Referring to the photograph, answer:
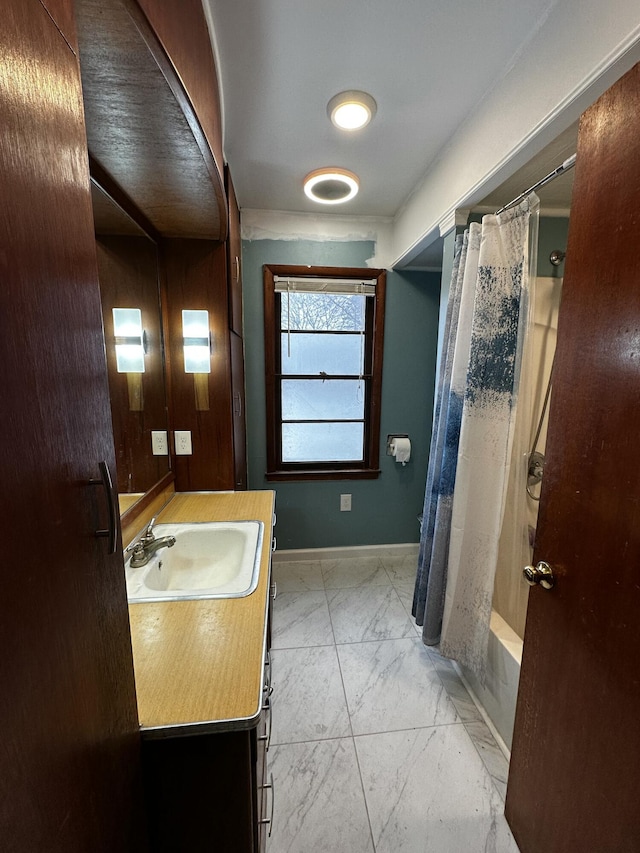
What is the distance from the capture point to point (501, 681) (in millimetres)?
1411

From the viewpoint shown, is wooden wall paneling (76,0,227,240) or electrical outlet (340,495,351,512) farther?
electrical outlet (340,495,351,512)

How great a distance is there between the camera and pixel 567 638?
87 cm

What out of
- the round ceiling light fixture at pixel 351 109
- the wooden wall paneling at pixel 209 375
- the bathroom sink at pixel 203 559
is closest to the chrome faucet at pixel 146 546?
the bathroom sink at pixel 203 559

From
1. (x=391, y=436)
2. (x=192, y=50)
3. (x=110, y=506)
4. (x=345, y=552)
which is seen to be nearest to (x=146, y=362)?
(x=192, y=50)

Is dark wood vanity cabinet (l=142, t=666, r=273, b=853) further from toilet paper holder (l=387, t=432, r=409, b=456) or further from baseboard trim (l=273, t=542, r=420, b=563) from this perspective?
toilet paper holder (l=387, t=432, r=409, b=456)

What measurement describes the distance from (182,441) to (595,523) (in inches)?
65.4

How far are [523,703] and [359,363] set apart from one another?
1.96 meters

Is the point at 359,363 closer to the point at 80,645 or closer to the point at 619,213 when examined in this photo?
the point at 619,213

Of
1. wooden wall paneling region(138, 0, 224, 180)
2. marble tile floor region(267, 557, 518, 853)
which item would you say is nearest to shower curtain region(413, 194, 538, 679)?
marble tile floor region(267, 557, 518, 853)

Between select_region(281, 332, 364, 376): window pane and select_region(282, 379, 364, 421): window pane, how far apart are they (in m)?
0.08

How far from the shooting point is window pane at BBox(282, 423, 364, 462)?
253 centimetres

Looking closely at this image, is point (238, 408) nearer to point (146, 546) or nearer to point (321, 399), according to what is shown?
point (321, 399)

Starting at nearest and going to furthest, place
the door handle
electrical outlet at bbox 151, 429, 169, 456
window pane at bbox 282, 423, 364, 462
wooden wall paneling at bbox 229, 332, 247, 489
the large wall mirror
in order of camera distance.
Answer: the door handle, the large wall mirror, electrical outlet at bbox 151, 429, 169, 456, wooden wall paneling at bbox 229, 332, 247, 489, window pane at bbox 282, 423, 364, 462

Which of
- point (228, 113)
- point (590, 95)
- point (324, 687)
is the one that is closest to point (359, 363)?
point (228, 113)
